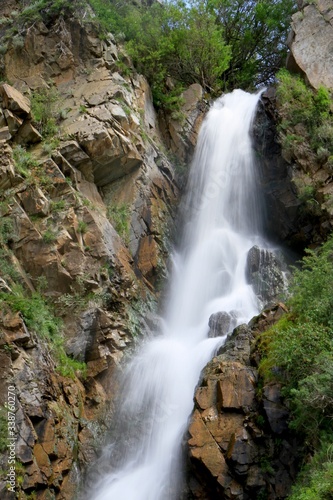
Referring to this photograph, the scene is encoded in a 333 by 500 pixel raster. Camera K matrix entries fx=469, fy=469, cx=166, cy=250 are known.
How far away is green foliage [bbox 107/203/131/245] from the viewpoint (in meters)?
16.7

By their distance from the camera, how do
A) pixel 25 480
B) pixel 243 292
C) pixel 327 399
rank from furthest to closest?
pixel 243 292 < pixel 25 480 < pixel 327 399

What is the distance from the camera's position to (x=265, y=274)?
1611 centimetres

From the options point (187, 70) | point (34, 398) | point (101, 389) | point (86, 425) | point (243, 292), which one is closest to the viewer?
point (34, 398)

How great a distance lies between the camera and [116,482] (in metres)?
11.1

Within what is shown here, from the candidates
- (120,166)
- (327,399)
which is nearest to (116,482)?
(327,399)

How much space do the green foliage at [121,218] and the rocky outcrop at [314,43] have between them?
31.5ft

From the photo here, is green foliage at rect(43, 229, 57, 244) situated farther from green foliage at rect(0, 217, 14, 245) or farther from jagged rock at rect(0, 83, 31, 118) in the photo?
→ jagged rock at rect(0, 83, 31, 118)

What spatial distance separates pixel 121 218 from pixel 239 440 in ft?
31.4

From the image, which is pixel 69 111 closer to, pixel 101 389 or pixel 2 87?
pixel 2 87

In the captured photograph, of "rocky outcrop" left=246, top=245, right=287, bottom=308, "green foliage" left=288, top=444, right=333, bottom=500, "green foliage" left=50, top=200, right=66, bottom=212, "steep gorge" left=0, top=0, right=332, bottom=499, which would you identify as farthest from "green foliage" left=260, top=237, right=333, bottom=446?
"green foliage" left=50, top=200, right=66, bottom=212

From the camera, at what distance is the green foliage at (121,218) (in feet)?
54.9

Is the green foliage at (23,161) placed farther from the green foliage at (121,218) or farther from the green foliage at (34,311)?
the green foliage at (34,311)

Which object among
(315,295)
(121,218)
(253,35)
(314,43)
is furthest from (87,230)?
(253,35)

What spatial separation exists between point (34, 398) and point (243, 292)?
308 inches
